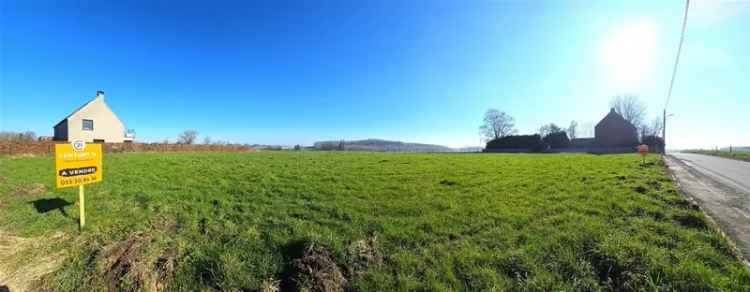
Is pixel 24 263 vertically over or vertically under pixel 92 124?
under

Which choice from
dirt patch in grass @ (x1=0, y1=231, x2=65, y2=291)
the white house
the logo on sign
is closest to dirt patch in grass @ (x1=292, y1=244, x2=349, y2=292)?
dirt patch in grass @ (x1=0, y1=231, x2=65, y2=291)

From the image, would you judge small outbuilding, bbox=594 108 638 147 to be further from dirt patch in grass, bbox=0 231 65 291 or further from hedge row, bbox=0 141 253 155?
hedge row, bbox=0 141 253 155

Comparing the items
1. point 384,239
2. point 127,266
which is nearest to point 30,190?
point 127,266

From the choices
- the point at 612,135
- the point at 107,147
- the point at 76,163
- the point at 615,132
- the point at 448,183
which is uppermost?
the point at 615,132

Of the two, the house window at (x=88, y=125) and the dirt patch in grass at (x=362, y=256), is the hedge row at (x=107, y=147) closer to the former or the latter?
the house window at (x=88, y=125)

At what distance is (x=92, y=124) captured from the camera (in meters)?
29.4

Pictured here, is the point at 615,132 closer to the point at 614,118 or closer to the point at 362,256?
the point at 614,118

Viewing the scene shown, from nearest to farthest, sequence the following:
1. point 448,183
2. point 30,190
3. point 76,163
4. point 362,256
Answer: point 362,256
point 76,163
point 30,190
point 448,183

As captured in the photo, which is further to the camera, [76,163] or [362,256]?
[76,163]

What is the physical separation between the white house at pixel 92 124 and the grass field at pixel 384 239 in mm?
33523

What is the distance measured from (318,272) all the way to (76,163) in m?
5.36

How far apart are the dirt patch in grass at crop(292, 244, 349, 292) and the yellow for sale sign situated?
4692 millimetres

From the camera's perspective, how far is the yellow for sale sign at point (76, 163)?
170 inches

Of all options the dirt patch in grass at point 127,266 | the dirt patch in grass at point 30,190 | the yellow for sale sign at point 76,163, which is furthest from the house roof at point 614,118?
the dirt patch in grass at point 30,190
